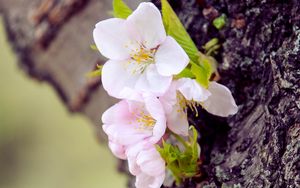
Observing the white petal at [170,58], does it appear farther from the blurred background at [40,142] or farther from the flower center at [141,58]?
the blurred background at [40,142]

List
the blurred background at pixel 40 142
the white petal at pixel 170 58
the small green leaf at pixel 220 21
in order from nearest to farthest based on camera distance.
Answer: the white petal at pixel 170 58 < the small green leaf at pixel 220 21 < the blurred background at pixel 40 142

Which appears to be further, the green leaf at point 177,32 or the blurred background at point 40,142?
the blurred background at point 40,142

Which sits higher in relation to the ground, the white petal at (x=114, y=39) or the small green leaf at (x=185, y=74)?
the white petal at (x=114, y=39)

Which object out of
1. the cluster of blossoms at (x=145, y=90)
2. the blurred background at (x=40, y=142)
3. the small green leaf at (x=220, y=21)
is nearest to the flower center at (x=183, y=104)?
the cluster of blossoms at (x=145, y=90)

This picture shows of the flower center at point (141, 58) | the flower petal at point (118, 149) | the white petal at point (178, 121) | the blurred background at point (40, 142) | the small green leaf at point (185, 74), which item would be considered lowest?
the blurred background at point (40, 142)

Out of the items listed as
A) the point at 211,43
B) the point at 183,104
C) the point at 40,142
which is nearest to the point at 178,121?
the point at 183,104

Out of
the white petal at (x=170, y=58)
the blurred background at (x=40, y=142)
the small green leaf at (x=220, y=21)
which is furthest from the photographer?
the blurred background at (x=40, y=142)

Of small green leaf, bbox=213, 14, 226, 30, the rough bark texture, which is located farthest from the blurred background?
small green leaf, bbox=213, 14, 226, 30

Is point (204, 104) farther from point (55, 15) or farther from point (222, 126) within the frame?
point (55, 15)
